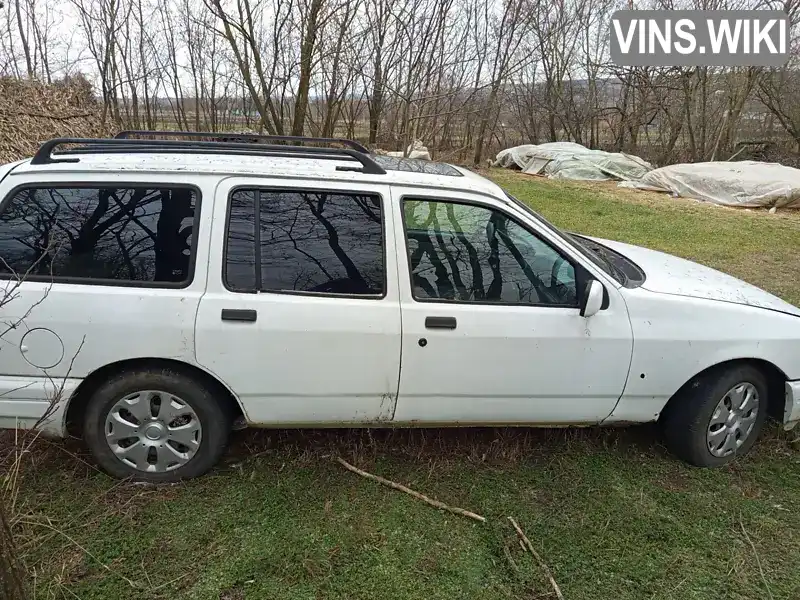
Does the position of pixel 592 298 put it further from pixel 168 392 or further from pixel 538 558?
pixel 168 392

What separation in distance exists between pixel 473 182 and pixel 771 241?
839 cm

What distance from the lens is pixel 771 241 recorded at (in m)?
8.88

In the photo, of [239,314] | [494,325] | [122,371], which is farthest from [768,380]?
[122,371]

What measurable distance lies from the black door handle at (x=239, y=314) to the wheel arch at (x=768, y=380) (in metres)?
2.28

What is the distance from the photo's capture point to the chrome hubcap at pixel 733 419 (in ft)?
9.66

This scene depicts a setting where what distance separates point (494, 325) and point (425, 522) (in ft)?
3.34

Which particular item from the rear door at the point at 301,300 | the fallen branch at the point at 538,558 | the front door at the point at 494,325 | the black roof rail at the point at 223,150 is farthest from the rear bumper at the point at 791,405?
the black roof rail at the point at 223,150

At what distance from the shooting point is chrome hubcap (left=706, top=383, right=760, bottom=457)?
295 cm

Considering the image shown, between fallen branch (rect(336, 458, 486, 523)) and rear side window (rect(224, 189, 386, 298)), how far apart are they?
99 cm

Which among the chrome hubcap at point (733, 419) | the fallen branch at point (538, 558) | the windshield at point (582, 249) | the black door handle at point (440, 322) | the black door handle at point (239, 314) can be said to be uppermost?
the windshield at point (582, 249)

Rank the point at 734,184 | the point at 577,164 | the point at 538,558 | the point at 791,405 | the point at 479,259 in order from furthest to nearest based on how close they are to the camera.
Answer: the point at 577,164, the point at 734,184, the point at 791,405, the point at 479,259, the point at 538,558

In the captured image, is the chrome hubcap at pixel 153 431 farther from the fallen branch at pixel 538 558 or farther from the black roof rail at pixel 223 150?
the fallen branch at pixel 538 558

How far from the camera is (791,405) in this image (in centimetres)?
298

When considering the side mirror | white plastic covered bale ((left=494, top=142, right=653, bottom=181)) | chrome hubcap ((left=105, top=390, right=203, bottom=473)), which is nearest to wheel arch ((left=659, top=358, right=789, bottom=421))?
the side mirror
